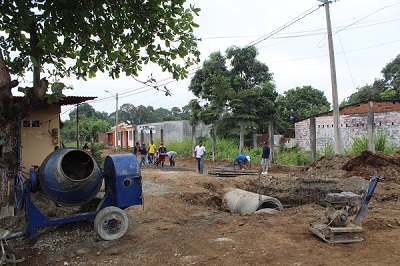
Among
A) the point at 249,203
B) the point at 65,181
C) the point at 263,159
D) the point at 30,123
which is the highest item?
the point at 30,123

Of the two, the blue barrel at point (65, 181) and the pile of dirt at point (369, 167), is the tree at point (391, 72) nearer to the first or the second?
the pile of dirt at point (369, 167)

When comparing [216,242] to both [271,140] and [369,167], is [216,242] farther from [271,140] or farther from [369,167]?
[271,140]

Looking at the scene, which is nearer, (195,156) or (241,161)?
(241,161)

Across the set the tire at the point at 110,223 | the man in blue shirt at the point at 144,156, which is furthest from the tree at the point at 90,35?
the man in blue shirt at the point at 144,156

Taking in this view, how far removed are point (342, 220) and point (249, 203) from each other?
12.2ft

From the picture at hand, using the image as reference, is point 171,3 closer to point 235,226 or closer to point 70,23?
point 70,23

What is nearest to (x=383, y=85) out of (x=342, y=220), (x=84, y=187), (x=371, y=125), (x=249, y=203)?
(x=371, y=125)

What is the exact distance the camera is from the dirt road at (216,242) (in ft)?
15.8

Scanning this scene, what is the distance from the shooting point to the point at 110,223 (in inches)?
237

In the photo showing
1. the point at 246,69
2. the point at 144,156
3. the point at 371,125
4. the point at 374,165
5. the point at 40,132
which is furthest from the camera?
the point at 246,69

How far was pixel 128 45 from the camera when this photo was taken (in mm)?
7750

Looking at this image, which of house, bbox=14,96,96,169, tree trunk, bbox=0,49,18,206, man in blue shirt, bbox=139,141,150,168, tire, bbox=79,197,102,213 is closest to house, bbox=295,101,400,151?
man in blue shirt, bbox=139,141,150,168

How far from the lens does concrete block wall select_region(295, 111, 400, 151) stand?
17.3m

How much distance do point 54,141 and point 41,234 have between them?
16.2 ft
